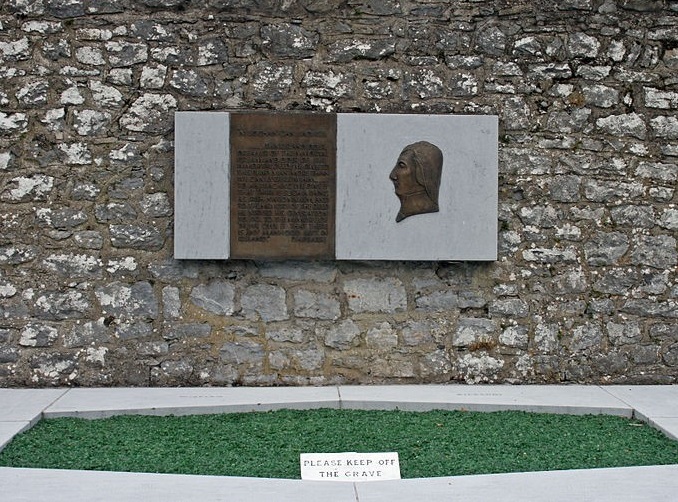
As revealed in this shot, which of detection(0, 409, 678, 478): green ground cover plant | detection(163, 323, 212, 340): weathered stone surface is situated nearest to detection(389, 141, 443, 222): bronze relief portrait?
detection(0, 409, 678, 478): green ground cover plant

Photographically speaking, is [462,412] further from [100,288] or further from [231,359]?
[100,288]

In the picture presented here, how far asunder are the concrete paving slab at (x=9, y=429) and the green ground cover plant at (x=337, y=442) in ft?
0.12

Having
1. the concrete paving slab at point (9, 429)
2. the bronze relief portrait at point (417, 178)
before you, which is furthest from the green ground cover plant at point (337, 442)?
the bronze relief portrait at point (417, 178)

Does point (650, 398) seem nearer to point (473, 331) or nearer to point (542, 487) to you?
point (473, 331)

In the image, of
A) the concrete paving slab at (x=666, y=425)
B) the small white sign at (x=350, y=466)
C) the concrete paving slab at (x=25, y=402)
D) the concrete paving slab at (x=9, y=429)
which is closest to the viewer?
the small white sign at (x=350, y=466)

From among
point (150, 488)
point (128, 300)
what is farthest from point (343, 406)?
point (150, 488)

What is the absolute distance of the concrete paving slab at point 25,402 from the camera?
5086mm

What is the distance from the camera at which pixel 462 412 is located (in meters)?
5.45

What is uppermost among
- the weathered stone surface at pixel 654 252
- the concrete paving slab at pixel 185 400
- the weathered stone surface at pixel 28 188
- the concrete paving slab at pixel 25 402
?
the weathered stone surface at pixel 28 188

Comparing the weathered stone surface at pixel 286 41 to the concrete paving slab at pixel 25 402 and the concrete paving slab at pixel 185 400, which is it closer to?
the concrete paving slab at pixel 185 400

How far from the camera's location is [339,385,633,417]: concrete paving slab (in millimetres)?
5461

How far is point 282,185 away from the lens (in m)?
6.04

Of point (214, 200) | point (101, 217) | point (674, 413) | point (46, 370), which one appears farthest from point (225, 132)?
point (674, 413)

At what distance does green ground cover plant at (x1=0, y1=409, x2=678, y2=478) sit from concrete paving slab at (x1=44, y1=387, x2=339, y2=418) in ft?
0.29
